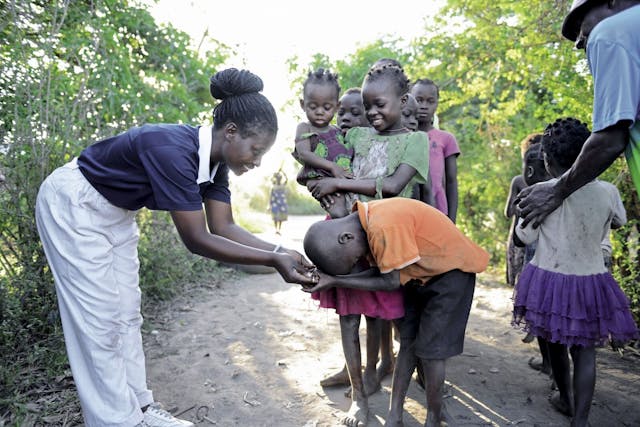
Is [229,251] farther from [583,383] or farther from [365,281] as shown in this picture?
[583,383]

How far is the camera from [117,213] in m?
2.45

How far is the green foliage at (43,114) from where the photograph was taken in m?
3.23

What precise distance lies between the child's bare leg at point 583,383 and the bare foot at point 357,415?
1.08 meters

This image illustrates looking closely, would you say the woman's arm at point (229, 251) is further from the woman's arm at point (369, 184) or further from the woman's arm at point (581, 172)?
the woman's arm at point (581, 172)

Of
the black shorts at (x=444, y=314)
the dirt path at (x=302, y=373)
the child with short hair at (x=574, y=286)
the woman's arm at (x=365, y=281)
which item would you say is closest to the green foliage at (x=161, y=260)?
the dirt path at (x=302, y=373)

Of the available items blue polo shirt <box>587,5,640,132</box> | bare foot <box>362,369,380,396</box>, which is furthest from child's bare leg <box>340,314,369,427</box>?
blue polo shirt <box>587,5,640,132</box>

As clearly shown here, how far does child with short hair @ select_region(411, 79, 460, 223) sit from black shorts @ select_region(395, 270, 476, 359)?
0.95 m

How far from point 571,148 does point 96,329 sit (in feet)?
8.81

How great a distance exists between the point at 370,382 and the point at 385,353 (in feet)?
1.15

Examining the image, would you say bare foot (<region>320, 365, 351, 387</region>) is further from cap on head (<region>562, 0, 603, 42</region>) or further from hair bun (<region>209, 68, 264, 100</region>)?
cap on head (<region>562, 0, 603, 42</region>)

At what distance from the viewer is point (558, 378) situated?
9.01 feet

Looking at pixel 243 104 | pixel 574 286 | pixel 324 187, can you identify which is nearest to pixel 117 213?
pixel 243 104

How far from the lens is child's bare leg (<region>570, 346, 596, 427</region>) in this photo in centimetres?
243

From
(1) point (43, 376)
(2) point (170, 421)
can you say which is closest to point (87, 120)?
(1) point (43, 376)
